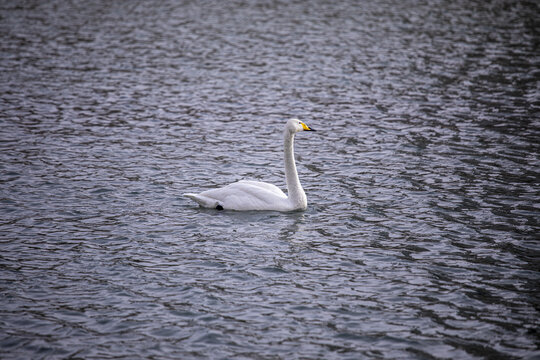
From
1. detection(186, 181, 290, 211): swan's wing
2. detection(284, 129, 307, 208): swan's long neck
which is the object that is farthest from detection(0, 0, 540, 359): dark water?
detection(284, 129, 307, 208): swan's long neck

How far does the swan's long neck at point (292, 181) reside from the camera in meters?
14.0

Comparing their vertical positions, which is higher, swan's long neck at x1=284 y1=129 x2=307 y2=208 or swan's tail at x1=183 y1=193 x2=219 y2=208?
swan's long neck at x1=284 y1=129 x2=307 y2=208

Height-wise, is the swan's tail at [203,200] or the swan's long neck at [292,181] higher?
the swan's long neck at [292,181]

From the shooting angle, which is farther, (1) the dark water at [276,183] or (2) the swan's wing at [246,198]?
(2) the swan's wing at [246,198]

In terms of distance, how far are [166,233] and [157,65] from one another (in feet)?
52.7

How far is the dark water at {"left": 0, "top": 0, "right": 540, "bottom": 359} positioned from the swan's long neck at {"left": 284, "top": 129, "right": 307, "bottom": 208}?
40 cm

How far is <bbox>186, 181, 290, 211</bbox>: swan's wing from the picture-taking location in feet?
45.9

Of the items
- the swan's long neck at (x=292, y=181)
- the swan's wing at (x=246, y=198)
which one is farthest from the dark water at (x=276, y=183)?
the swan's long neck at (x=292, y=181)

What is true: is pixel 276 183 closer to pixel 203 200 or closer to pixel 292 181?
pixel 292 181

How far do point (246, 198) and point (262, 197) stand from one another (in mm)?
322

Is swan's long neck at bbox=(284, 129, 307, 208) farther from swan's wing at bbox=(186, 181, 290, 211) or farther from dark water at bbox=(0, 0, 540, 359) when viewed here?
dark water at bbox=(0, 0, 540, 359)

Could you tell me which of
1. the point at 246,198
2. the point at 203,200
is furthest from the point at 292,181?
the point at 203,200

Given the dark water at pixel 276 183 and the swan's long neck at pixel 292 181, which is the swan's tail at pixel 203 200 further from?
the swan's long neck at pixel 292 181

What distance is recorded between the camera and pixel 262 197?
14000mm
